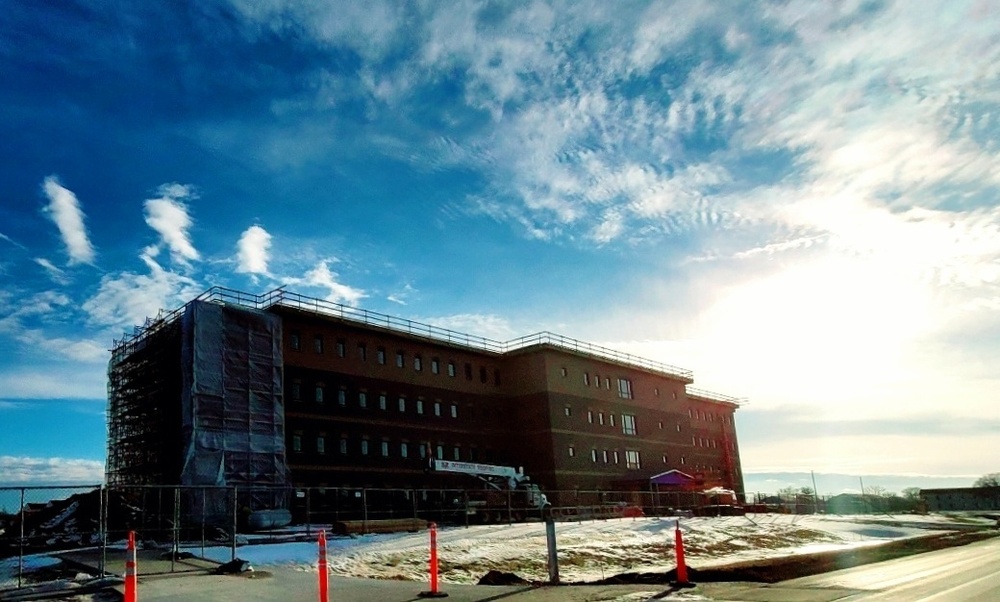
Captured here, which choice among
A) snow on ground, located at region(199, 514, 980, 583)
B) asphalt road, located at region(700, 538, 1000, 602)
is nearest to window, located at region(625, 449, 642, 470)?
snow on ground, located at region(199, 514, 980, 583)

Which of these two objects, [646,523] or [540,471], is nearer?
[646,523]

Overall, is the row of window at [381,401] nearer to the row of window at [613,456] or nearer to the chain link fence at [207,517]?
the chain link fence at [207,517]

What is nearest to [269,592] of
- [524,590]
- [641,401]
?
[524,590]

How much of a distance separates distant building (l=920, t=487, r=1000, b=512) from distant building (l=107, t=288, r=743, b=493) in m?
69.0

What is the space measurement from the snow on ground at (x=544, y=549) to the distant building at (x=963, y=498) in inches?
3470

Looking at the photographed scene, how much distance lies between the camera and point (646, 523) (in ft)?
125

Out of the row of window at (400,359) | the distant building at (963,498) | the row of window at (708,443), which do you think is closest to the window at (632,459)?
the row of window at (708,443)

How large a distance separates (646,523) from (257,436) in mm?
20752

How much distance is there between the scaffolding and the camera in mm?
39969

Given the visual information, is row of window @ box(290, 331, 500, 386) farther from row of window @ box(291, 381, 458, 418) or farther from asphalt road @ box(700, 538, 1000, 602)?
asphalt road @ box(700, 538, 1000, 602)

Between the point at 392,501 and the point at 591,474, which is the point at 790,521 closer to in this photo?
the point at 591,474

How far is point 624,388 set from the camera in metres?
68.1

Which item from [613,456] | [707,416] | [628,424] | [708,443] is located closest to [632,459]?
[628,424]

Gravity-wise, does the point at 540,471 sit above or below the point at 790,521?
above
